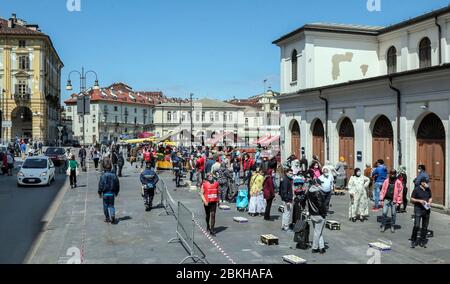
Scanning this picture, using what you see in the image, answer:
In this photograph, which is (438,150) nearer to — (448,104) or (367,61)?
(448,104)

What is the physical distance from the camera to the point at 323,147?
26.6 metres

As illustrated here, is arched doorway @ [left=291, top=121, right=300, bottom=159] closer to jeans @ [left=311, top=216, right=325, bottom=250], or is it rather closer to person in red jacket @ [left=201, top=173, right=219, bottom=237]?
person in red jacket @ [left=201, top=173, right=219, bottom=237]

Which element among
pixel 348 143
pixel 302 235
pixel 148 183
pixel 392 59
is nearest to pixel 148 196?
pixel 148 183

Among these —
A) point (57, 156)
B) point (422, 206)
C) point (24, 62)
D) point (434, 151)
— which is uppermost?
point (24, 62)

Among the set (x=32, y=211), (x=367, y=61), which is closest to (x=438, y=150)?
(x=367, y=61)

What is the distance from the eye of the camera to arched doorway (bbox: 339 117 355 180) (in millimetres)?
23820

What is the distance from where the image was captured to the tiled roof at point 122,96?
11153 centimetres

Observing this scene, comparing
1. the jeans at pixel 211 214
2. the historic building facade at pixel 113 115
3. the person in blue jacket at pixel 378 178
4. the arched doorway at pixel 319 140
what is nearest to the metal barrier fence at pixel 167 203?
the jeans at pixel 211 214

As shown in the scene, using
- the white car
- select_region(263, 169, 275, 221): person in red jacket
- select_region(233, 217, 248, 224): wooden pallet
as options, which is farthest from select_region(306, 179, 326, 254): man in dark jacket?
the white car

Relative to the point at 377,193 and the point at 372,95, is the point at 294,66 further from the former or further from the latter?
the point at 377,193

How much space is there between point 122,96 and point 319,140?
322 ft

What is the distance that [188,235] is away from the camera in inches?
445

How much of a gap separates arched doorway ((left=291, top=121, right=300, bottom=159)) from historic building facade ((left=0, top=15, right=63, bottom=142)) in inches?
2126
